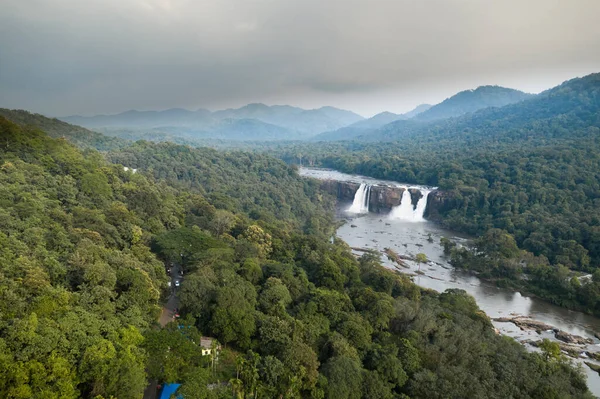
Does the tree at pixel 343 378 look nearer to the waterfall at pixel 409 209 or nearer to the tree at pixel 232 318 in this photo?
the tree at pixel 232 318

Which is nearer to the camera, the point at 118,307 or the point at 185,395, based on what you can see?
the point at 185,395

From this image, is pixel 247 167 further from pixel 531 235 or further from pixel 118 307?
pixel 118 307

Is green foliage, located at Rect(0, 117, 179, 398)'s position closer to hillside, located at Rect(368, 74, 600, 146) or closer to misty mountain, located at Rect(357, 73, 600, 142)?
misty mountain, located at Rect(357, 73, 600, 142)

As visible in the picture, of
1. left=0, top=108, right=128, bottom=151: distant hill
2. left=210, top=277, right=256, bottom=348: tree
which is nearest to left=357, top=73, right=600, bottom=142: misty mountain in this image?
left=210, top=277, right=256, bottom=348: tree

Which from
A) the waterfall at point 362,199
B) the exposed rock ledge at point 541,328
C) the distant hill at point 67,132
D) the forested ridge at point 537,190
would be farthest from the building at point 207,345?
the distant hill at point 67,132

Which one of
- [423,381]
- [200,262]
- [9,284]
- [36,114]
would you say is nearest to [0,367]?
[9,284]

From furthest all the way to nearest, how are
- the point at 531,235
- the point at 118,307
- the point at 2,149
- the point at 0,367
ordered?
the point at 531,235
the point at 2,149
the point at 118,307
the point at 0,367
